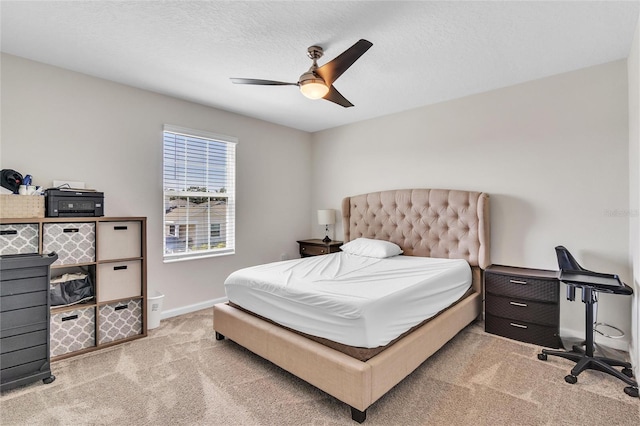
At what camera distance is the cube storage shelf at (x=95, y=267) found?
244 cm

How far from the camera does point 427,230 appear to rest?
375 cm

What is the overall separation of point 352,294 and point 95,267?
2.40 m

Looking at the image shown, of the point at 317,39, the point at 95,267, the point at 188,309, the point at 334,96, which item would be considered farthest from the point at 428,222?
the point at 95,267

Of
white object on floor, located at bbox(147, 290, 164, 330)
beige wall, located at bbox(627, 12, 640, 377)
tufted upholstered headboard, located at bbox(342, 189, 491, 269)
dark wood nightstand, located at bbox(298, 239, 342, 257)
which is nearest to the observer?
beige wall, located at bbox(627, 12, 640, 377)

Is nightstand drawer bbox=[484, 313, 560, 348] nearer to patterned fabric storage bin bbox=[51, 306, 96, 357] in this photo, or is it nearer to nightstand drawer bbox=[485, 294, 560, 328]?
nightstand drawer bbox=[485, 294, 560, 328]

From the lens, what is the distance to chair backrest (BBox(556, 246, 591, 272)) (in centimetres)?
267

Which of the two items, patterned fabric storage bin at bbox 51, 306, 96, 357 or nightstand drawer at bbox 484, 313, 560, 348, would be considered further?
nightstand drawer at bbox 484, 313, 560, 348

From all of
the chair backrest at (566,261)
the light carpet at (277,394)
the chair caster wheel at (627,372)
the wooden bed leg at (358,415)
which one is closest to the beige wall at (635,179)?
the chair caster wheel at (627,372)

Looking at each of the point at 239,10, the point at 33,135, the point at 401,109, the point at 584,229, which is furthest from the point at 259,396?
the point at 401,109

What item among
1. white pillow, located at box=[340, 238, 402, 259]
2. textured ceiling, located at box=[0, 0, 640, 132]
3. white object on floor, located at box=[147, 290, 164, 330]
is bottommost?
white object on floor, located at box=[147, 290, 164, 330]

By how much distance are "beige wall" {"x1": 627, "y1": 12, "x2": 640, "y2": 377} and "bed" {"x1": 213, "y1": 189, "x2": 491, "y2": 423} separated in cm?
111

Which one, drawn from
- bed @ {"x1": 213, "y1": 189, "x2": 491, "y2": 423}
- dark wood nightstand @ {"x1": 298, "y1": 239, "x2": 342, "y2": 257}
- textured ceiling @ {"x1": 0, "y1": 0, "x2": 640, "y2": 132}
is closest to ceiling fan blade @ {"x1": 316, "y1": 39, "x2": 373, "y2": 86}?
textured ceiling @ {"x1": 0, "y1": 0, "x2": 640, "y2": 132}

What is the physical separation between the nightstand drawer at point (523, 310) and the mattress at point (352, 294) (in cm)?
29

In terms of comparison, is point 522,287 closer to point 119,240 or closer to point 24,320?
point 119,240
